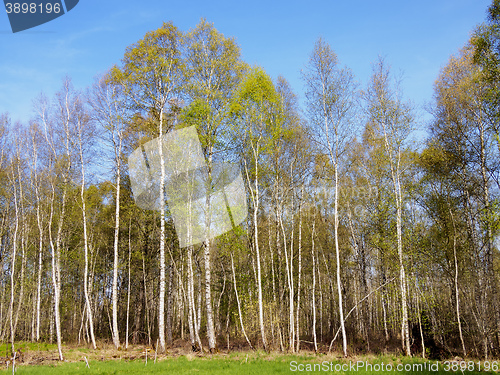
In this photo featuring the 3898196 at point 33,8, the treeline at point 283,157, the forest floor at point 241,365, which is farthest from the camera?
the treeline at point 283,157

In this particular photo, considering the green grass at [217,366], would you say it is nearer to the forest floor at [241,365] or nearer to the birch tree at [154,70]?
the forest floor at [241,365]

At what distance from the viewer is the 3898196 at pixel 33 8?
8152 millimetres

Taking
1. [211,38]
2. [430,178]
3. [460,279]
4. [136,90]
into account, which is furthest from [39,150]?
[460,279]

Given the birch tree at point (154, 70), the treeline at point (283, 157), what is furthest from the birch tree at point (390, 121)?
the birch tree at point (154, 70)

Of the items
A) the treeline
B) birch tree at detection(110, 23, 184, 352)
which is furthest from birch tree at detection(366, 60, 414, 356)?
birch tree at detection(110, 23, 184, 352)

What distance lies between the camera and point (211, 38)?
51.1ft

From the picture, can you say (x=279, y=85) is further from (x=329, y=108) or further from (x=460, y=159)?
(x=460, y=159)

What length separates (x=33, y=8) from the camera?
28.1 ft

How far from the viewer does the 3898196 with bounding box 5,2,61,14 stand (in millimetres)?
8152

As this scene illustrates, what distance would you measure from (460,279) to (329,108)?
11.3 meters

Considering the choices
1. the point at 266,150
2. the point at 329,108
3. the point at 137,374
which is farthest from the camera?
the point at 266,150

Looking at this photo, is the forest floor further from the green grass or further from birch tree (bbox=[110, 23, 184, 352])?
birch tree (bbox=[110, 23, 184, 352])

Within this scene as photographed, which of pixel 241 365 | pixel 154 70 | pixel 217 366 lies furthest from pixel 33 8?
pixel 241 365

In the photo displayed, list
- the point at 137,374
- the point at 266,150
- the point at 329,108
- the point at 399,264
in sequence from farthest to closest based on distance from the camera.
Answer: the point at 266,150 → the point at 329,108 → the point at 399,264 → the point at 137,374
